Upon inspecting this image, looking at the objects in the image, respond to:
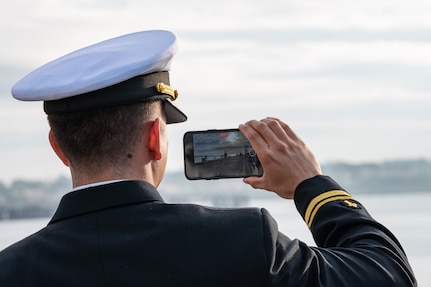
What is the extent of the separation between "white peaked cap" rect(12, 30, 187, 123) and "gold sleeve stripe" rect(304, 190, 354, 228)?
0.43 m

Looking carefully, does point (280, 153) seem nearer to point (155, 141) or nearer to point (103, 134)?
point (155, 141)

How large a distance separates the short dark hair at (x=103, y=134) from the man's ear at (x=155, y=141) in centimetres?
3

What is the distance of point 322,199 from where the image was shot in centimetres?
300

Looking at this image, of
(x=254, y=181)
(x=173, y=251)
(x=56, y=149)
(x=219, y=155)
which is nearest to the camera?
(x=173, y=251)

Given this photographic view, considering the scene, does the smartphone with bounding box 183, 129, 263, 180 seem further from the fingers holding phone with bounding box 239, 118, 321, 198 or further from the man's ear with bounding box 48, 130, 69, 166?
the man's ear with bounding box 48, 130, 69, 166

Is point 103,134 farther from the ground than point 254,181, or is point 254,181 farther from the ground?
point 103,134

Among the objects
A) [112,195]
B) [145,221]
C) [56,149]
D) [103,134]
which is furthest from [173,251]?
[56,149]

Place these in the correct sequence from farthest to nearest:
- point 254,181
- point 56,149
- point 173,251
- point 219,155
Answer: point 219,155 → point 254,181 → point 56,149 → point 173,251

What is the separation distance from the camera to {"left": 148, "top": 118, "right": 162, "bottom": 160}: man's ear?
9.21 feet

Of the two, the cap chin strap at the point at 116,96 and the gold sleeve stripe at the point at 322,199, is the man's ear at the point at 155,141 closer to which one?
the cap chin strap at the point at 116,96

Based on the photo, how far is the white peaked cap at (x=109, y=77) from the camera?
2.88 metres

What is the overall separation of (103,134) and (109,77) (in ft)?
0.52

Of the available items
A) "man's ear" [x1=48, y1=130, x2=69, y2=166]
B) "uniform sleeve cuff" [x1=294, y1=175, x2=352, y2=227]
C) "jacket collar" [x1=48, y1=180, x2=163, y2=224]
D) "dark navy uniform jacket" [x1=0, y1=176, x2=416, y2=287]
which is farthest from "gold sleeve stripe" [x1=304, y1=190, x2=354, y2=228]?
"man's ear" [x1=48, y1=130, x2=69, y2=166]

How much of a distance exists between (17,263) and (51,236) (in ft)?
0.37
